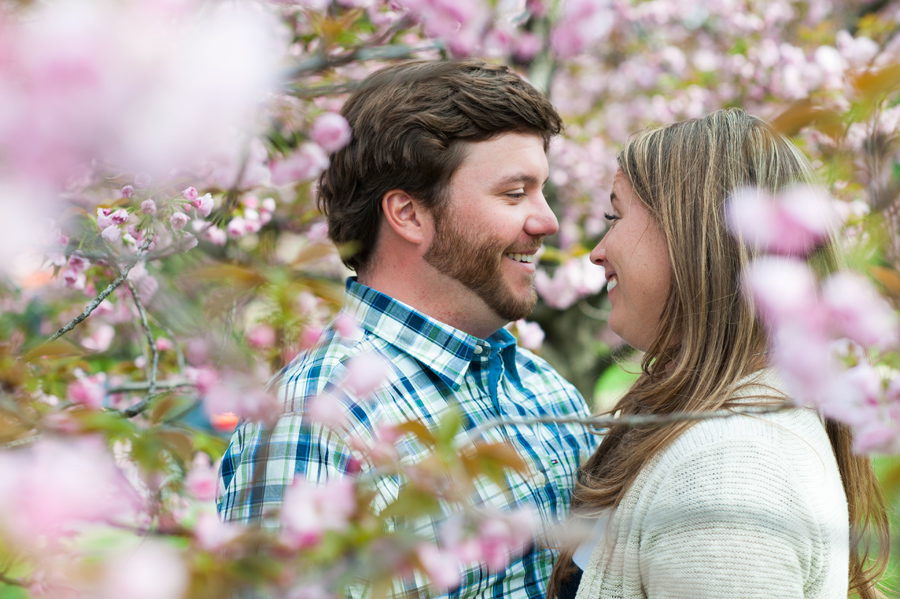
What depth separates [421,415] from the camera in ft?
5.55

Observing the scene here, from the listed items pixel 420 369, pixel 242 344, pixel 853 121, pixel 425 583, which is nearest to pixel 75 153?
pixel 242 344

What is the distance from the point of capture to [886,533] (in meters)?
1.80

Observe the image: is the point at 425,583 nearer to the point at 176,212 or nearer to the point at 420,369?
the point at 420,369

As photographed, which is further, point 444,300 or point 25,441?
point 444,300

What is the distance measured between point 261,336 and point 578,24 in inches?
67.4

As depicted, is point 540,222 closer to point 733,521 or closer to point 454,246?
point 454,246

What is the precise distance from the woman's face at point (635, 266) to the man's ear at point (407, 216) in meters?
0.52

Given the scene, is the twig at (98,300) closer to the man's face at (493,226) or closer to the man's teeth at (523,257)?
the man's face at (493,226)

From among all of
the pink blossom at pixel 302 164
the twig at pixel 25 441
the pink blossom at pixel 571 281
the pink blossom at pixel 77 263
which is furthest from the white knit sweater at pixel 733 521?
the pink blossom at pixel 571 281

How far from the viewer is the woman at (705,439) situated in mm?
1265

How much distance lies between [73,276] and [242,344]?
1.17m

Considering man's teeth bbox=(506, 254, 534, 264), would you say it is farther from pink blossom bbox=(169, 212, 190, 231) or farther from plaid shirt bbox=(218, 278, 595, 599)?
pink blossom bbox=(169, 212, 190, 231)

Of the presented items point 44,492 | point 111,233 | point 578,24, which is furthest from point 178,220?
point 578,24

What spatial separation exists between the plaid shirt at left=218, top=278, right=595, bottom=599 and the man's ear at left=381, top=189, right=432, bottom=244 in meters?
0.20
